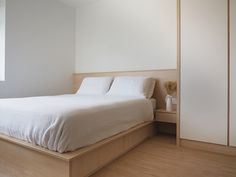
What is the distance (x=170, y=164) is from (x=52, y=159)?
1.14 metres

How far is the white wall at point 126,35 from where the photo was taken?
284cm

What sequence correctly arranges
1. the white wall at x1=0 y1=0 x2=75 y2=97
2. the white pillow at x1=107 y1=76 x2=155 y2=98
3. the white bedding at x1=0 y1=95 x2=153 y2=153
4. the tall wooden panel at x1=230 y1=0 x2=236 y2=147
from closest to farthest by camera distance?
the white bedding at x1=0 y1=95 x2=153 y2=153 → the tall wooden panel at x1=230 y1=0 x2=236 y2=147 → the white pillow at x1=107 y1=76 x2=155 y2=98 → the white wall at x1=0 y1=0 x2=75 y2=97

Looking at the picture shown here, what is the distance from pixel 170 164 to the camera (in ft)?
5.78

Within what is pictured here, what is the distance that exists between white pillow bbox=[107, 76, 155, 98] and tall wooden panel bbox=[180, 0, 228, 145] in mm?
607

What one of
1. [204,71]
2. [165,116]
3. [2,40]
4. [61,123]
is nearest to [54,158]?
[61,123]

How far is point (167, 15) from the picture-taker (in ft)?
9.25

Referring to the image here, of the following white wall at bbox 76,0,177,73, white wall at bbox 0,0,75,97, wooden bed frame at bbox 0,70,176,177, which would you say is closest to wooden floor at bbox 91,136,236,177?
wooden bed frame at bbox 0,70,176,177

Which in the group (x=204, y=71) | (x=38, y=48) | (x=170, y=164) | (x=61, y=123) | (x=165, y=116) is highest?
(x=38, y=48)

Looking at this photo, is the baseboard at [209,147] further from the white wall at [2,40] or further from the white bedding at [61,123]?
the white wall at [2,40]

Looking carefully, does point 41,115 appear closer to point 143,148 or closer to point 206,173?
point 143,148

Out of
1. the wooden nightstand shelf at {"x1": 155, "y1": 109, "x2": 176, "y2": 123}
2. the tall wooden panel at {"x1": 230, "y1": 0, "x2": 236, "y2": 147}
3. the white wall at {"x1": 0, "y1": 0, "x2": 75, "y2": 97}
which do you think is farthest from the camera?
the white wall at {"x1": 0, "y1": 0, "x2": 75, "y2": 97}

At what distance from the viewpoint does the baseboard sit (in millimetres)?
1979

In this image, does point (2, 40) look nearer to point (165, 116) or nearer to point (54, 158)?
point (54, 158)

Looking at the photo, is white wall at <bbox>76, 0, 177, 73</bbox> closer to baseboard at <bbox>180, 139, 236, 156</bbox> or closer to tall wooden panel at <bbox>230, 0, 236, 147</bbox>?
tall wooden panel at <bbox>230, 0, 236, 147</bbox>
